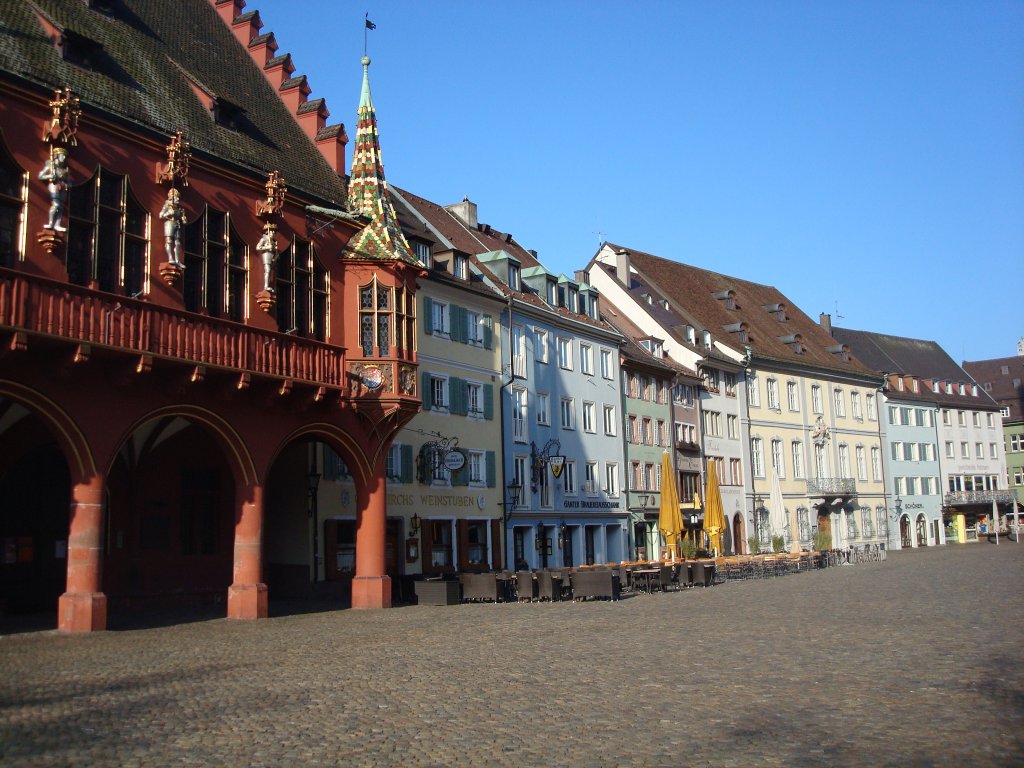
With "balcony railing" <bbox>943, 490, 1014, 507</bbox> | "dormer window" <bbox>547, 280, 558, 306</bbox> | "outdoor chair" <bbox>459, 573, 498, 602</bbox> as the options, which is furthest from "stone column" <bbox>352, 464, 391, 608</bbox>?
"balcony railing" <bbox>943, 490, 1014, 507</bbox>

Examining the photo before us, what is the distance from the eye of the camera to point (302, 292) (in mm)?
25781

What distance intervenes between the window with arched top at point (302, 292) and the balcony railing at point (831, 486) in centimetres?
4522

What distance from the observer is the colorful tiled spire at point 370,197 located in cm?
2703

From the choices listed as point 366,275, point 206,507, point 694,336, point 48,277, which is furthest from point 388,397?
point 694,336

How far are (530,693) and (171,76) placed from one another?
18.7 meters

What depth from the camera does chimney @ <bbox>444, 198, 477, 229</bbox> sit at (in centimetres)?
5019

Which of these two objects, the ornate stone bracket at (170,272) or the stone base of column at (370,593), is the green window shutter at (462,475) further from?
the ornate stone bracket at (170,272)

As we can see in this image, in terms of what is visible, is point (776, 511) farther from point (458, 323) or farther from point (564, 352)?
point (458, 323)

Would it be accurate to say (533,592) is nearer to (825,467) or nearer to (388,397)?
(388,397)

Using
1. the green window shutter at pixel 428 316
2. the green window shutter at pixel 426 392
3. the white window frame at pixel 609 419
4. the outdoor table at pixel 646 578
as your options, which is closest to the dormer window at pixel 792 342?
the white window frame at pixel 609 419

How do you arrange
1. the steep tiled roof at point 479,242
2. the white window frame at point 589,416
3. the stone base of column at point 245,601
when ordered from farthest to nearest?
the white window frame at point 589,416
the steep tiled roof at point 479,242
the stone base of column at point 245,601

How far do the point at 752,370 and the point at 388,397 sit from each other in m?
39.8

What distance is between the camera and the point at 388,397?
26.0 meters

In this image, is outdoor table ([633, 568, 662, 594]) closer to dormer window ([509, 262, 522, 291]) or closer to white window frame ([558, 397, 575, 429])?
white window frame ([558, 397, 575, 429])
